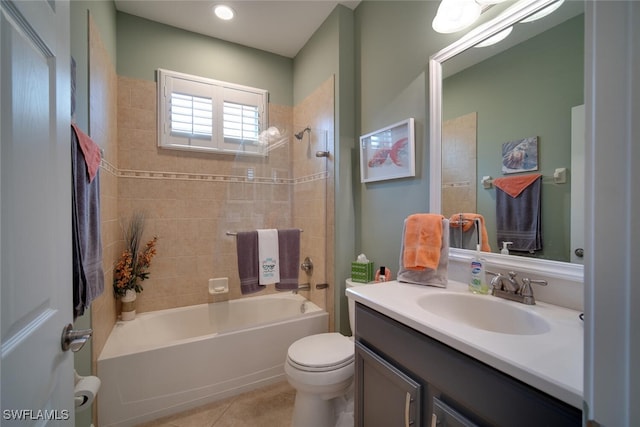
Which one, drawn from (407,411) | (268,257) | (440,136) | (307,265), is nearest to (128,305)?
(268,257)

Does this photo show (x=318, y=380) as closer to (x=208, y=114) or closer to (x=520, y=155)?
(x=520, y=155)

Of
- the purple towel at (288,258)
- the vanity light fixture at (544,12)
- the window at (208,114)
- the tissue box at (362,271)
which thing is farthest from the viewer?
the window at (208,114)

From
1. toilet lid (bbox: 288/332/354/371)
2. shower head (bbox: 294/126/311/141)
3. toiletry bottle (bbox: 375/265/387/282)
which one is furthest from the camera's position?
shower head (bbox: 294/126/311/141)

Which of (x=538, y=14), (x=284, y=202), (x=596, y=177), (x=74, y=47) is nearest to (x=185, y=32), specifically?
(x=74, y=47)

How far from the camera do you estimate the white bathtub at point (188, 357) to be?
1.58 meters

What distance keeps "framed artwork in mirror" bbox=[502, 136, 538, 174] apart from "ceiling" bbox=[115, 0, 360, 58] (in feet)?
5.41

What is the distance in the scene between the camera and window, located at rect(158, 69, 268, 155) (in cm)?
229

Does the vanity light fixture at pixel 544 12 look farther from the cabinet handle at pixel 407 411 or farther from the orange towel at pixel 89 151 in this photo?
the orange towel at pixel 89 151

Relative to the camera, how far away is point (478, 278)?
3.90 feet

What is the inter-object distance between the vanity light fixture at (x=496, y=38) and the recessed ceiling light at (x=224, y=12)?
1828mm

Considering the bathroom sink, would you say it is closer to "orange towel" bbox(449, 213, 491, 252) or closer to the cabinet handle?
"orange towel" bbox(449, 213, 491, 252)

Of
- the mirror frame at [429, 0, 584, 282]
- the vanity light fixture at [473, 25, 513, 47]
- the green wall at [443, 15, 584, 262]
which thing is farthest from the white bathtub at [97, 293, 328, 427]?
the vanity light fixture at [473, 25, 513, 47]

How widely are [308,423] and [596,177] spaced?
165 centimetres

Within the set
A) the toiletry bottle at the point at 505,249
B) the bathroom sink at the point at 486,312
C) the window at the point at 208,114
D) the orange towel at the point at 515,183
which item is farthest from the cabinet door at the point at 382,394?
the window at the point at 208,114
